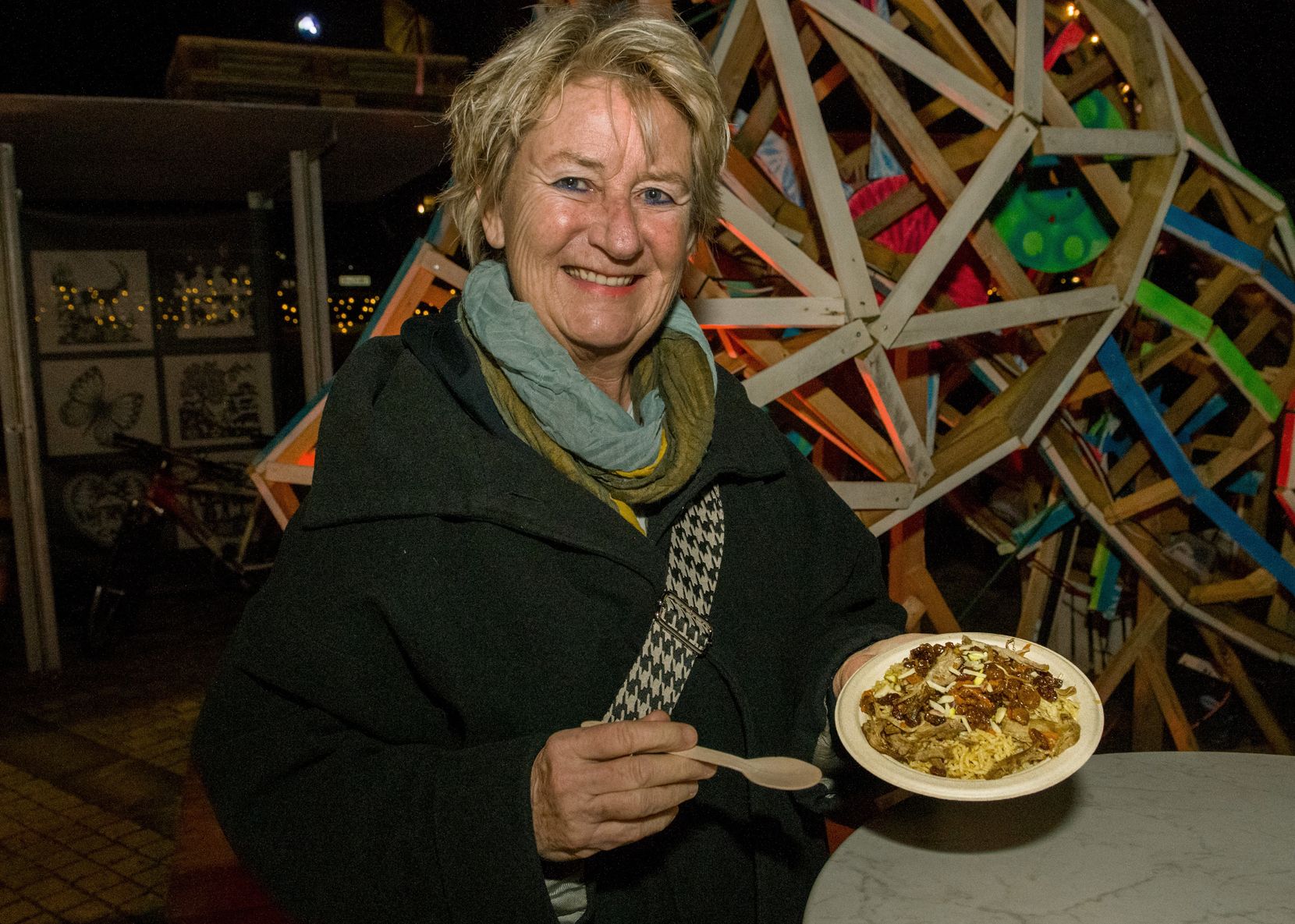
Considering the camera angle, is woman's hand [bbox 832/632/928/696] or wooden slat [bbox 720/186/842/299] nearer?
woman's hand [bbox 832/632/928/696]

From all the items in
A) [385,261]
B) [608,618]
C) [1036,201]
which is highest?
[385,261]

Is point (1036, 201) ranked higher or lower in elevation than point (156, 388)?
higher

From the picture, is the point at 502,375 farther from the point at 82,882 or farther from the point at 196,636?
the point at 196,636

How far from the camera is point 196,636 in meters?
6.73

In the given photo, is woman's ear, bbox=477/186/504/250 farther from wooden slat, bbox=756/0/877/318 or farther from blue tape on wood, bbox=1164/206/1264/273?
blue tape on wood, bbox=1164/206/1264/273

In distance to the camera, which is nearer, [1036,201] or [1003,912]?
[1003,912]

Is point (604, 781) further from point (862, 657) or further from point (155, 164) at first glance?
point (155, 164)

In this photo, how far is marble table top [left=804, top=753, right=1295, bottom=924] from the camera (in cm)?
147

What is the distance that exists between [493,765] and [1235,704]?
5.57 metres

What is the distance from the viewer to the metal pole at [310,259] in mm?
5789

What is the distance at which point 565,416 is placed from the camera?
1608mm

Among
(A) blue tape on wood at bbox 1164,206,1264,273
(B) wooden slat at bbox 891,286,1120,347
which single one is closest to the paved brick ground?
(B) wooden slat at bbox 891,286,1120,347

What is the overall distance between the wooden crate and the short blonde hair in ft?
13.8

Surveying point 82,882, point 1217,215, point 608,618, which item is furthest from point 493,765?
point 1217,215
